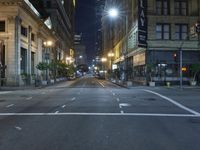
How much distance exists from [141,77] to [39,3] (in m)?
42.7

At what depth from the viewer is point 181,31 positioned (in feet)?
197

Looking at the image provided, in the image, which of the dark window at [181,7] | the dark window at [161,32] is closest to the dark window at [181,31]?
the dark window at [161,32]

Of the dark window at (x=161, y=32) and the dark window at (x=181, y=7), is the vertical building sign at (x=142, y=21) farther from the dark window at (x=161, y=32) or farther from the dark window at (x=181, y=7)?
the dark window at (x=181, y=7)

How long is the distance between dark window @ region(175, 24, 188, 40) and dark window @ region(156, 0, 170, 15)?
293 cm

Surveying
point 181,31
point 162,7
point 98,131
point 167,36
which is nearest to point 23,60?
point 167,36

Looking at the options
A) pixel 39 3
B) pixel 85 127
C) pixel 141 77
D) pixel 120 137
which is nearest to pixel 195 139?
pixel 120 137

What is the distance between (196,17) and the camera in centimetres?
5959

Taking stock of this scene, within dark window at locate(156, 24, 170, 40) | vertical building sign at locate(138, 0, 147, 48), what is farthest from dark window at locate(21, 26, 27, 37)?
dark window at locate(156, 24, 170, 40)

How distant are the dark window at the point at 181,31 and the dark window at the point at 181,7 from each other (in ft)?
6.65

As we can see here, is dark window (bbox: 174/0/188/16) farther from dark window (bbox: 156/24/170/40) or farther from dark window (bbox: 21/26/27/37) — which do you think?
dark window (bbox: 21/26/27/37)

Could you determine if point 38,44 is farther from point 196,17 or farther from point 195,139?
Answer: point 195,139

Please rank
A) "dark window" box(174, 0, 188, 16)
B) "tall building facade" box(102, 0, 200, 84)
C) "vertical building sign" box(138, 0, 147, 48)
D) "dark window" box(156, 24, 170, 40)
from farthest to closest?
"dark window" box(174, 0, 188, 16)
"dark window" box(156, 24, 170, 40)
"tall building facade" box(102, 0, 200, 84)
"vertical building sign" box(138, 0, 147, 48)

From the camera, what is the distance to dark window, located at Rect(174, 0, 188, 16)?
198 feet

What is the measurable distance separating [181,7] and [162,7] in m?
3.30
